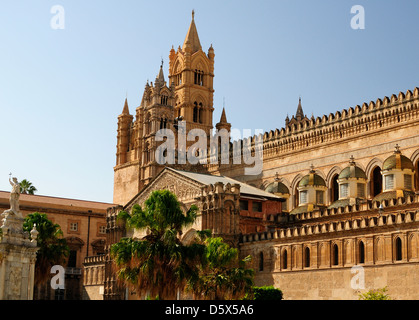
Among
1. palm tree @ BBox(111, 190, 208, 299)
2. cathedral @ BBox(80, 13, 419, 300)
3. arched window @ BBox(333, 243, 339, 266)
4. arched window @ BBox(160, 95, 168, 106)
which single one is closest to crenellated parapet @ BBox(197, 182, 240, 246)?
cathedral @ BBox(80, 13, 419, 300)

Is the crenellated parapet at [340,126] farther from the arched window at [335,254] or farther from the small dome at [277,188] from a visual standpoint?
the arched window at [335,254]

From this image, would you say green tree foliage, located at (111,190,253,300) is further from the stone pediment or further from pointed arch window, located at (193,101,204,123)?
pointed arch window, located at (193,101,204,123)

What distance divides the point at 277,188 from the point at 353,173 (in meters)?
8.31

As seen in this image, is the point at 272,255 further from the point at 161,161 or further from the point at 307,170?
the point at 161,161

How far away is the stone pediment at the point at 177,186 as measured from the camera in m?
52.8

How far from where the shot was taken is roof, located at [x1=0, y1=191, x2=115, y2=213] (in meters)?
69.8

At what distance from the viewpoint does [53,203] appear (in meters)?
72.0

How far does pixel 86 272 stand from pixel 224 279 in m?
35.3

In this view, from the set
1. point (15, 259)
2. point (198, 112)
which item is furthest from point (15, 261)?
point (198, 112)

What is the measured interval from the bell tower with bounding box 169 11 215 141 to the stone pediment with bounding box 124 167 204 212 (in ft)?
88.8

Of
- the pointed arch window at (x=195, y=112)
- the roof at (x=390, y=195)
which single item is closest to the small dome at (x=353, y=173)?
the roof at (x=390, y=195)

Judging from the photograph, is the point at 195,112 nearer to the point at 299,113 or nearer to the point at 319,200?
the point at 299,113
